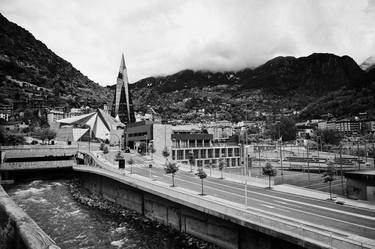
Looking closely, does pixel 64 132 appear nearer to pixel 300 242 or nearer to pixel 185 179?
pixel 185 179

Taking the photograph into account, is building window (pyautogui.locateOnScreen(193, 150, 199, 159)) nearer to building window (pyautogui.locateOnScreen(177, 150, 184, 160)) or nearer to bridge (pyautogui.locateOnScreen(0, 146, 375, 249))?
building window (pyautogui.locateOnScreen(177, 150, 184, 160))

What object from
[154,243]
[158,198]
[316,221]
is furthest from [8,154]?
[316,221]

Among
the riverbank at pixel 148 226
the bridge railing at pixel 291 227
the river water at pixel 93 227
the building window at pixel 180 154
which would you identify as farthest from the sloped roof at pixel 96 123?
the bridge railing at pixel 291 227

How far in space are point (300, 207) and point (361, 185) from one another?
31.8ft

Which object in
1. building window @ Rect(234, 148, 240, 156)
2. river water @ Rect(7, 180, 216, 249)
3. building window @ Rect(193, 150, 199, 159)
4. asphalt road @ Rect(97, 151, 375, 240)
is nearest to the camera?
asphalt road @ Rect(97, 151, 375, 240)

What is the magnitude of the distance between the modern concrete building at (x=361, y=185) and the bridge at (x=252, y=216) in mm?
4119

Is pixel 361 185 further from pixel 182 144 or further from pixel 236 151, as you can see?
pixel 236 151

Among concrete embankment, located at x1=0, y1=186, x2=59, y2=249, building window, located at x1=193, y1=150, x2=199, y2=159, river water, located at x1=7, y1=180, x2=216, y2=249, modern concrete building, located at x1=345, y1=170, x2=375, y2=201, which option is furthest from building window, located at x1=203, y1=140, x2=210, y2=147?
concrete embankment, located at x1=0, y1=186, x2=59, y2=249

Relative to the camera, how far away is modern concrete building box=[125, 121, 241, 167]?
301 feet

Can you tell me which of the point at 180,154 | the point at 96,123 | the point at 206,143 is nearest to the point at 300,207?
the point at 180,154

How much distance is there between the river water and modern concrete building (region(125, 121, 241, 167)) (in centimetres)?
4123

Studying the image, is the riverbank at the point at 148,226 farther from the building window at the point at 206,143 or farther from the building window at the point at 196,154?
the building window at the point at 206,143

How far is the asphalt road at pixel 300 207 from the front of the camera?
23844mm

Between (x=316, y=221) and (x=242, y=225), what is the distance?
22.7 ft
